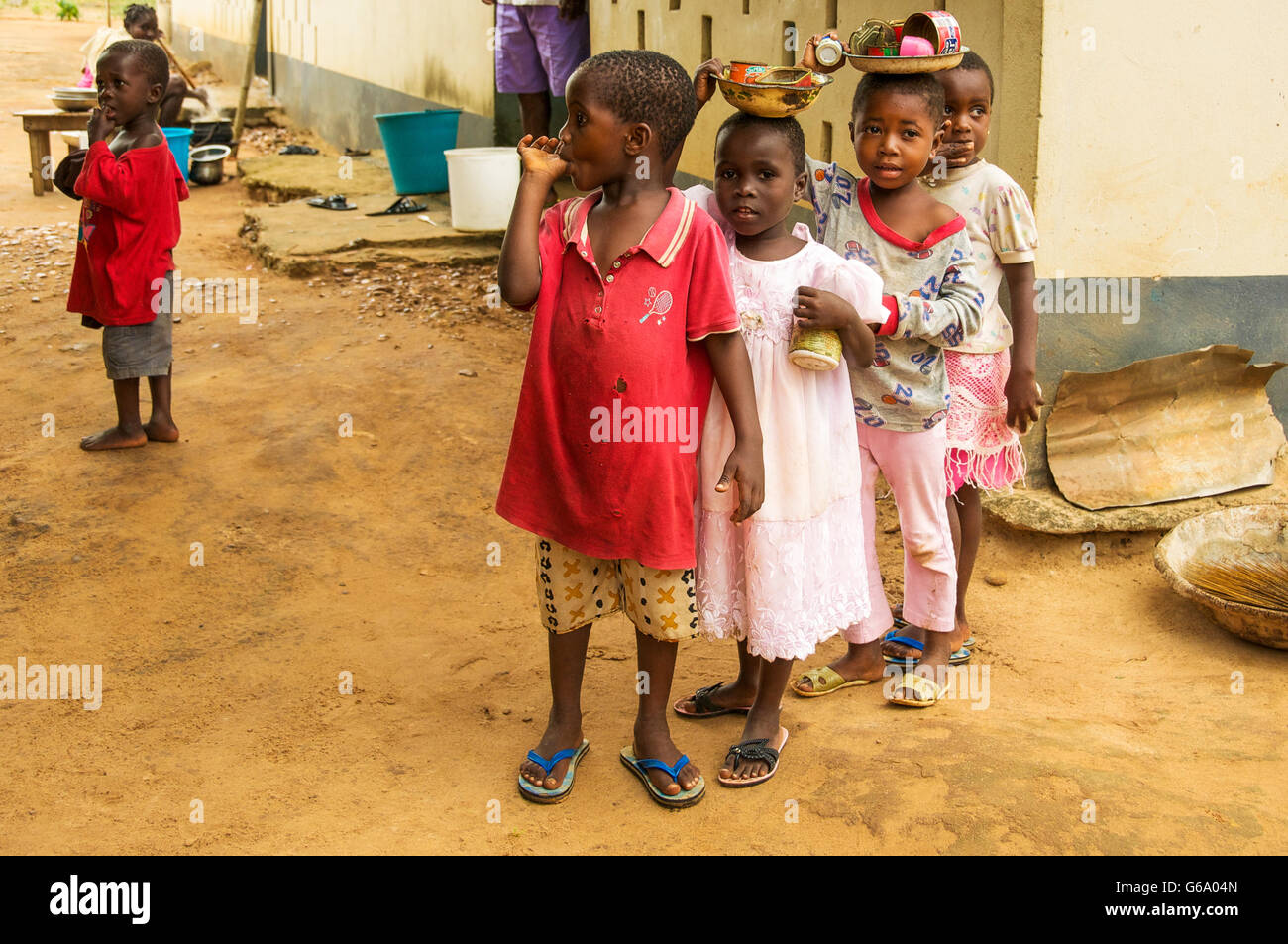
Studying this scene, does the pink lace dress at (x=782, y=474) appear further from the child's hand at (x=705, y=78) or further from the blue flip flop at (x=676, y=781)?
the blue flip flop at (x=676, y=781)

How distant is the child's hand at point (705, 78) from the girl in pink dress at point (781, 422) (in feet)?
0.36

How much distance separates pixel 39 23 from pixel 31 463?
22.4 meters

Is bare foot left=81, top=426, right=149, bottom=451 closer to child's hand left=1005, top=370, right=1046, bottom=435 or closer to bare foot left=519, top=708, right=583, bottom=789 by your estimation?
bare foot left=519, top=708, right=583, bottom=789

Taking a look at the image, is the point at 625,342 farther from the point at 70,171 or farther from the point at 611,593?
the point at 70,171

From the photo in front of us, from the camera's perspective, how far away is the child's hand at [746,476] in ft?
7.69

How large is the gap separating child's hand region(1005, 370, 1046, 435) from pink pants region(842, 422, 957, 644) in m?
0.18

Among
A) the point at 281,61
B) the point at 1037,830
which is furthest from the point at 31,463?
the point at 281,61

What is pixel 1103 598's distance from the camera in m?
3.65

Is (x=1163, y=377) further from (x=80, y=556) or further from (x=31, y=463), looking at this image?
(x=31, y=463)

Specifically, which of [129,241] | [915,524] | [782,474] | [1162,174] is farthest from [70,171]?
[1162,174]

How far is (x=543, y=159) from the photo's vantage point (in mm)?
2293

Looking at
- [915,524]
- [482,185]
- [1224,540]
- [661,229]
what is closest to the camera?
[661,229]

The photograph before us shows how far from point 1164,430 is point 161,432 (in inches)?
144

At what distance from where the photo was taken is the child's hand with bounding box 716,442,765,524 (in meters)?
2.34
